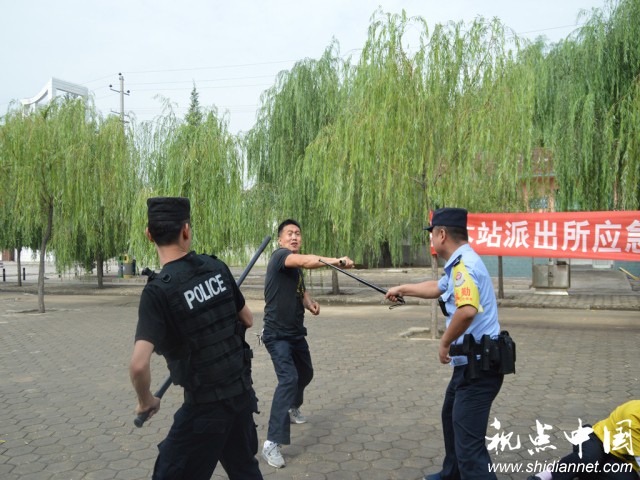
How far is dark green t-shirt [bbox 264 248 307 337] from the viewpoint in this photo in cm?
496

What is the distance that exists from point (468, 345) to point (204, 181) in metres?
15.0

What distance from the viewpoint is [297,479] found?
419 centimetres

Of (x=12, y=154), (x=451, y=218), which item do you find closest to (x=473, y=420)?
(x=451, y=218)

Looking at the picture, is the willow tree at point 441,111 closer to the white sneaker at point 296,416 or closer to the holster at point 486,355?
the white sneaker at point 296,416

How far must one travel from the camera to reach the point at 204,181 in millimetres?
17531

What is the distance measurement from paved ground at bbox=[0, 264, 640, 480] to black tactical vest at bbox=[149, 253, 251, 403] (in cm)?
177

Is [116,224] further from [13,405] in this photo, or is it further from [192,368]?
[192,368]

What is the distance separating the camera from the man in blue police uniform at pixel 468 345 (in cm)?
332

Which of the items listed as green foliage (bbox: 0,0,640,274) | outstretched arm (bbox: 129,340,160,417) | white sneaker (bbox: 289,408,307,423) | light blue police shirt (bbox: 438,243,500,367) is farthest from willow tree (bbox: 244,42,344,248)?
outstretched arm (bbox: 129,340,160,417)

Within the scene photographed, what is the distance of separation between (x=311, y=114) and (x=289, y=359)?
14591mm

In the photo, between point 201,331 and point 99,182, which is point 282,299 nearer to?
point 201,331

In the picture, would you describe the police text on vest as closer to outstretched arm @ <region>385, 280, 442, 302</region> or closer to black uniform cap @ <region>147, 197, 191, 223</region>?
black uniform cap @ <region>147, 197, 191, 223</region>

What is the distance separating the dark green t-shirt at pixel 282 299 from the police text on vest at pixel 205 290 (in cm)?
198

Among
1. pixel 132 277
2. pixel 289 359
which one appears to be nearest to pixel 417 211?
pixel 289 359
